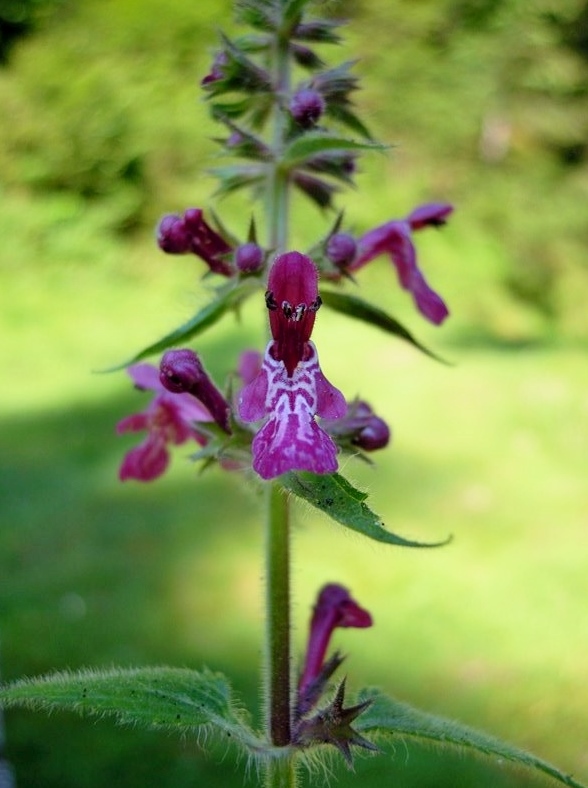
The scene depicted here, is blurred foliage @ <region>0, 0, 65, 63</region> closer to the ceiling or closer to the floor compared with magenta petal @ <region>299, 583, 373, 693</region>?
closer to the floor

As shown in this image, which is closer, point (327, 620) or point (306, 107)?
point (306, 107)

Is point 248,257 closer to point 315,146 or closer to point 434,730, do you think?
point 315,146

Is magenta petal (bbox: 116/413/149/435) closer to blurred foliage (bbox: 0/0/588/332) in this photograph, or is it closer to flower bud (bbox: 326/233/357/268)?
flower bud (bbox: 326/233/357/268)

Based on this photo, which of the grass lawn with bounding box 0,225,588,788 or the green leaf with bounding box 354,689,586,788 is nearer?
the green leaf with bounding box 354,689,586,788

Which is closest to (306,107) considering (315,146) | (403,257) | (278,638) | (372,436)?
(315,146)

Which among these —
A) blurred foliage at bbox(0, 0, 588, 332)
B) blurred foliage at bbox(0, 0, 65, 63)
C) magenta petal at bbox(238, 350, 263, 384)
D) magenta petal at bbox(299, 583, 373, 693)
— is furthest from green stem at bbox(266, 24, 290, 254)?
blurred foliage at bbox(0, 0, 65, 63)
